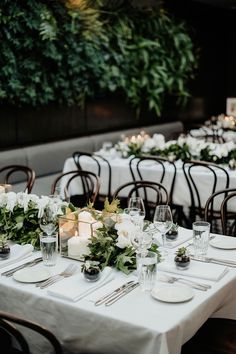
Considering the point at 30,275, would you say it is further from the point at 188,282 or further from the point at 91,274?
the point at 188,282

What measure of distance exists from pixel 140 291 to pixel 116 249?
0.33 meters

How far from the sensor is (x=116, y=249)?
7.98 ft

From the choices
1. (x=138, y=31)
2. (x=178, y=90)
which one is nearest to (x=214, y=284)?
(x=138, y=31)

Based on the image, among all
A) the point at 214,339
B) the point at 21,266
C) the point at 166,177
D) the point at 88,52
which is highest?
the point at 88,52

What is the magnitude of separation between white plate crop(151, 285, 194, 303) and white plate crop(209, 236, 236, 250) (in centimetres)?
58

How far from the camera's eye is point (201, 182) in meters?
4.94

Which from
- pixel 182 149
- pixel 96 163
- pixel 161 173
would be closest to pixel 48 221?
pixel 161 173

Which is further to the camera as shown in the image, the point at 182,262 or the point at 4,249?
the point at 4,249

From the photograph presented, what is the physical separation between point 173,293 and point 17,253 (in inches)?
33.9

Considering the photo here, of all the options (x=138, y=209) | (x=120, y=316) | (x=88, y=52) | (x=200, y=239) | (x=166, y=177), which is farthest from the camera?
(x=88, y=52)

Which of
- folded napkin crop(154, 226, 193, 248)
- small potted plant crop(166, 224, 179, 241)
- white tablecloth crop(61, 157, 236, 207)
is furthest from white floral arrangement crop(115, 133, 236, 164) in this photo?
small potted plant crop(166, 224, 179, 241)

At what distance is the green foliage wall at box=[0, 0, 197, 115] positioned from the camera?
20.4 feet

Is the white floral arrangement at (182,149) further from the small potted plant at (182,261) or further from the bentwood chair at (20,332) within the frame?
the bentwood chair at (20,332)

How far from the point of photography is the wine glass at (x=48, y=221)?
2.61m
